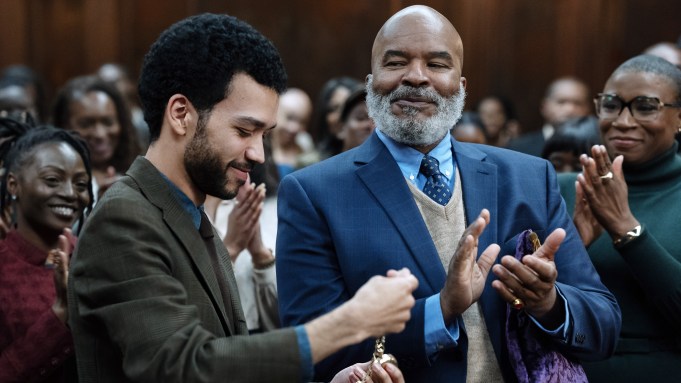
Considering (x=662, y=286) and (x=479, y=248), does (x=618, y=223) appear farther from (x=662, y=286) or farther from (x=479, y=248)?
A: (x=479, y=248)

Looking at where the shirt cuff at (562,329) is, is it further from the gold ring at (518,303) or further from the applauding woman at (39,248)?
the applauding woman at (39,248)

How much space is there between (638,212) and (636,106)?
357 mm

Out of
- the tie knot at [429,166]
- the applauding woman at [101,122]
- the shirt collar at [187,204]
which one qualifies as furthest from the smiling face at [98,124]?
the shirt collar at [187,204]

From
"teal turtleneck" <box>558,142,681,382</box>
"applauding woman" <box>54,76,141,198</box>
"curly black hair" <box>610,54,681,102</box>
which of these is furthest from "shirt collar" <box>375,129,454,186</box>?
"applauding woman" <box>54,76,141,198</box>

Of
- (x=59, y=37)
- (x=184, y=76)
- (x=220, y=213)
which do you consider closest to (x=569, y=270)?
(x=184, y=76)

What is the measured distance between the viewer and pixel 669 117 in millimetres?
3100

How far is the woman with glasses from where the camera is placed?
9.21 ft

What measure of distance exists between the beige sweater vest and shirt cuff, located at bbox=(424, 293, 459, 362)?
4.8 inches

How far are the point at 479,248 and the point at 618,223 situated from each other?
0.66 m

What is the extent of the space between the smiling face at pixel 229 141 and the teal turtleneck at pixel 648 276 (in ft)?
4.40

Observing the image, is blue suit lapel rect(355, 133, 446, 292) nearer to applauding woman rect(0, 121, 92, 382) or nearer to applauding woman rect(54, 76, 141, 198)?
applauding woman rect(0, 121, 92, 382)

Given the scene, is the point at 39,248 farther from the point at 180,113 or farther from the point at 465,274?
the point at 465,274

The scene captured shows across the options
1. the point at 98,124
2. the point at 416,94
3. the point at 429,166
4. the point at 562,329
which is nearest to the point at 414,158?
the point at 429,166

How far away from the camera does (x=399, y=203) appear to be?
2.39 m
